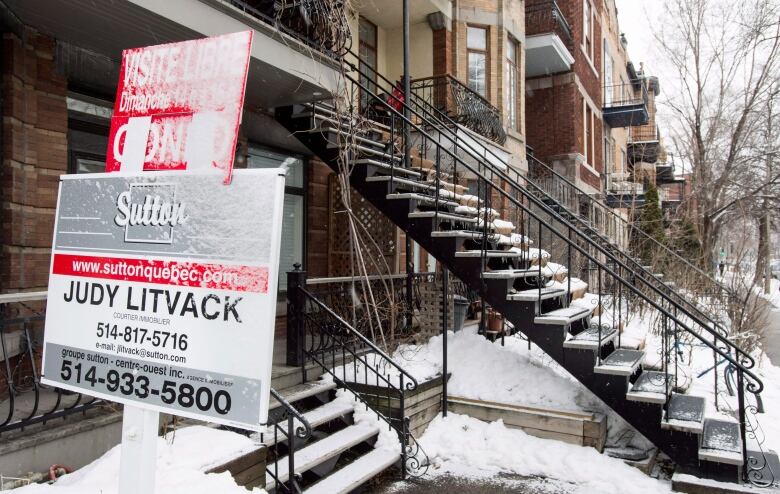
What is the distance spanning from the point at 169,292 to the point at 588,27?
2077cm

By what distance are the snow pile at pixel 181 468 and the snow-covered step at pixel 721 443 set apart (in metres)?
3.73

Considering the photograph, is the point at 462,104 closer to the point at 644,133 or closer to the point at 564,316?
the point at 564,316

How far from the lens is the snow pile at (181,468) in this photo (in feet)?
10.0

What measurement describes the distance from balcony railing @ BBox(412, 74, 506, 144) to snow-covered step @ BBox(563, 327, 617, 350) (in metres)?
6.01

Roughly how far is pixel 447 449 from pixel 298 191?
15.8 feet

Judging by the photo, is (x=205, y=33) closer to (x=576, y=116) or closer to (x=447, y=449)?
(x=447, y=449)

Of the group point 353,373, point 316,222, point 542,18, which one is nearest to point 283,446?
point 353,373

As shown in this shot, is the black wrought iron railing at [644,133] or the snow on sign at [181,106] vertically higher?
the black wrought iron railing at [644,133]

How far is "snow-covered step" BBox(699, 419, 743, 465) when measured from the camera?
4.58 m

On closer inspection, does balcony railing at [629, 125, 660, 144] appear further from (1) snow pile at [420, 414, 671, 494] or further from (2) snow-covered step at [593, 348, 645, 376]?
(1) snow pile at [420, 414, 671, 494]

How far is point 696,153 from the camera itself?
16609mm

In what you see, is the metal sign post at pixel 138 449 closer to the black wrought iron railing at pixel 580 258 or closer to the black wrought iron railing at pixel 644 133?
the black wrought iron railing at pixel 580 258

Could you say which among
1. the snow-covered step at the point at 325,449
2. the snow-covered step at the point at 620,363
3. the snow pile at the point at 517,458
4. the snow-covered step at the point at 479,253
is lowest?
the snow pile at the point at 517,458

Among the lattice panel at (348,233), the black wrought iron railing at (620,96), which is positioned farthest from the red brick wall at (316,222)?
the black wrought iron railing at (620,96)
